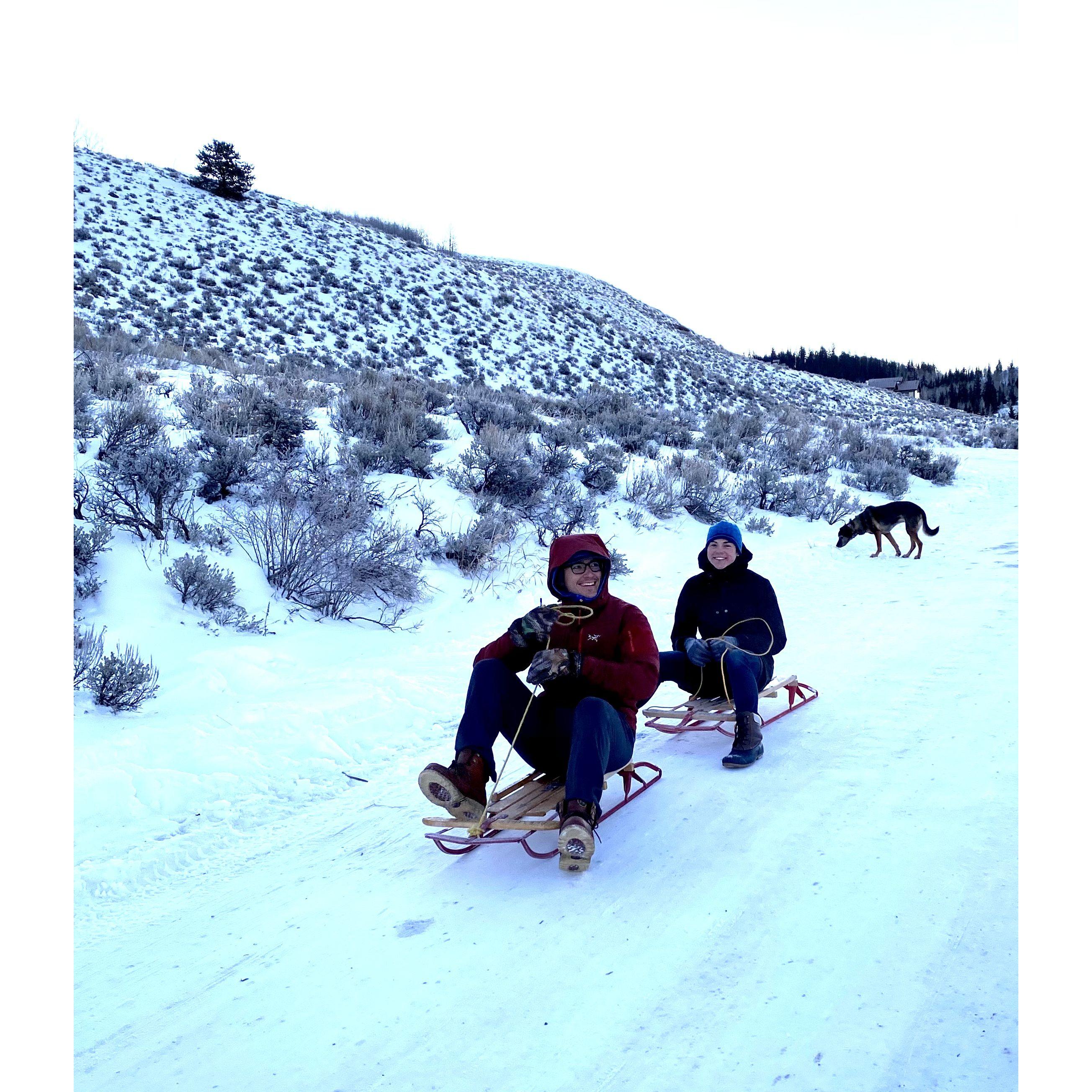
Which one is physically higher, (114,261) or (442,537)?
(114,261)

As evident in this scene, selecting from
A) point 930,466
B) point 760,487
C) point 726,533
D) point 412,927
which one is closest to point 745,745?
point 726,533

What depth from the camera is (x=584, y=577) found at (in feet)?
11.7

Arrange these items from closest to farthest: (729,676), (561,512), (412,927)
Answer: (412,927)
(729,676)
(561,512)

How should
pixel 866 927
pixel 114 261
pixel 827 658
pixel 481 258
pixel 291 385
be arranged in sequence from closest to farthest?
pixel 866 927 → pixel 827 658 → pixel 291 385 → pixel 114 261 → pixel 481 258

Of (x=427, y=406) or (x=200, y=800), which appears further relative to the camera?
(x=427, y=406)

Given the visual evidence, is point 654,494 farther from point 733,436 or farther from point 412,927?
point 412,927

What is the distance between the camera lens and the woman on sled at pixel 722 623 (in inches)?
175

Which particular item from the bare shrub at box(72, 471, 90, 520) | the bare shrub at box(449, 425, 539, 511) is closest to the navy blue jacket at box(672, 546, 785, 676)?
the bare shrub at box(449, 425, 539, 511)

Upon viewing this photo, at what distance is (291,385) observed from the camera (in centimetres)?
1098

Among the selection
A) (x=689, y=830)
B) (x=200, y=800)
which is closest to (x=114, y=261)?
(x=200, y=800)

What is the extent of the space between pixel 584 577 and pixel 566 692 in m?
0.53

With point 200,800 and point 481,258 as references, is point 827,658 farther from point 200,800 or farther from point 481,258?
point 481,258

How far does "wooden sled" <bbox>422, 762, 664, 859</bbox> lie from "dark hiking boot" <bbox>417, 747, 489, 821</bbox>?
42 mm

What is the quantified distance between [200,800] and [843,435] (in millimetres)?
17877
